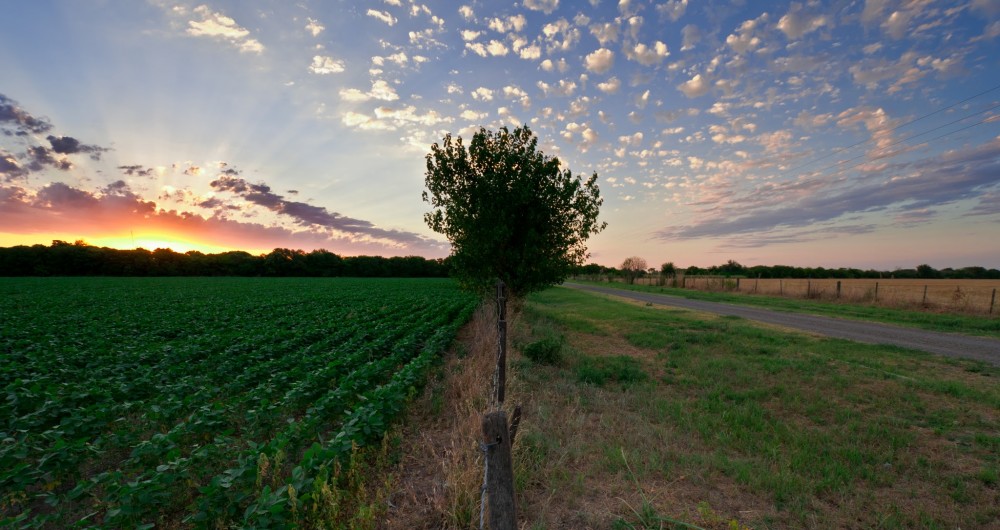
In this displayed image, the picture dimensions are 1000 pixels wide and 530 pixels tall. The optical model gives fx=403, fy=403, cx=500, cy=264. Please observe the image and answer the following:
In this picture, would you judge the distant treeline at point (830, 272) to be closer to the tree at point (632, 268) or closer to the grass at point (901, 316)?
the tree at point (632, 268)

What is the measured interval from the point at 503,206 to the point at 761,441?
8.47 m

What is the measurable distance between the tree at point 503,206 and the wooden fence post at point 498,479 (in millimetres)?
8679

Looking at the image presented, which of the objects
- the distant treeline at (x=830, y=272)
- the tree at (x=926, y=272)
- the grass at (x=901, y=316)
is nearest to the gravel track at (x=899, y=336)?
the grass at (x=901, y=316)

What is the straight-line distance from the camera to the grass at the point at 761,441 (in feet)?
15.1

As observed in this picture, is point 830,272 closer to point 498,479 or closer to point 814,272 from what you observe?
point 814,272

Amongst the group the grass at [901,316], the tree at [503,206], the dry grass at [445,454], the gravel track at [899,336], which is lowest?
the dry grass at [445,454]

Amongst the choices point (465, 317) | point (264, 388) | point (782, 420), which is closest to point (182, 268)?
point (465, 317)

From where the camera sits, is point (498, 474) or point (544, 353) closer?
point (498, 474)

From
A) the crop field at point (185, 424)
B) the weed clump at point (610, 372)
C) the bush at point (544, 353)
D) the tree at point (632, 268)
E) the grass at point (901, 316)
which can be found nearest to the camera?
the crop field at point (185, 424)

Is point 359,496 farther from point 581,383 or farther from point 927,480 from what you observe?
point 927,480

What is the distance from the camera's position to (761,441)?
6.54 metres

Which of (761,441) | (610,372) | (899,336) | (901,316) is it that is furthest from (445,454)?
(901,316)

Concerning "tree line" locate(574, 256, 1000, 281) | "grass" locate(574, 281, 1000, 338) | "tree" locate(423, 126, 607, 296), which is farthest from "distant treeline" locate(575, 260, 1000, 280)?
"tree" locate(423, 126, 607, 296)

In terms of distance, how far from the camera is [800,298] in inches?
1248
